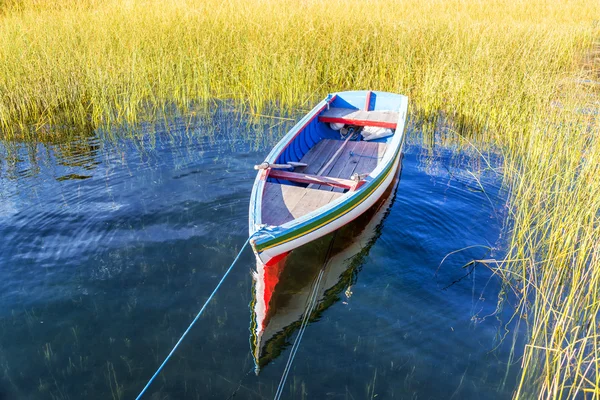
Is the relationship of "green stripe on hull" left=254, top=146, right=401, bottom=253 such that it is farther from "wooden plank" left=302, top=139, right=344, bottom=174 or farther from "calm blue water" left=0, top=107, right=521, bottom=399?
"wooden plank" left=302, top=139, right=344, bottom=174

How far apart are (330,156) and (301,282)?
245cm

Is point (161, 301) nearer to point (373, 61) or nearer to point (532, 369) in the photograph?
point (532, 369)

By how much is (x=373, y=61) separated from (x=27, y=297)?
732 centimetres

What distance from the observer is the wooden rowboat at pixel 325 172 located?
168 inches

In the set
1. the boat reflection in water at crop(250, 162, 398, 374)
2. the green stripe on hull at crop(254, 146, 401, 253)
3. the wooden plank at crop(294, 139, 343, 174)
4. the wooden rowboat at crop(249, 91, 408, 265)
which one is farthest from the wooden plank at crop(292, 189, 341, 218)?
the wooden plank at crop(294, 139, 343, 174)

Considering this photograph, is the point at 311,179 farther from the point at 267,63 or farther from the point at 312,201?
the point at 267,63

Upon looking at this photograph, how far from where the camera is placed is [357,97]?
26.4 ft

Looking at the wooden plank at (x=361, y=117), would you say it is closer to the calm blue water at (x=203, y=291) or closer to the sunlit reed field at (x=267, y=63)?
the calm blue water at (x=203, y=291)

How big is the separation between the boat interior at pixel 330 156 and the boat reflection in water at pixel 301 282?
21.0 inches

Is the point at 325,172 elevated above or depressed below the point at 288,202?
below

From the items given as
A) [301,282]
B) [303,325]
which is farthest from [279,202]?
[303,325]

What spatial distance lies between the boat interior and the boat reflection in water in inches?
21.0

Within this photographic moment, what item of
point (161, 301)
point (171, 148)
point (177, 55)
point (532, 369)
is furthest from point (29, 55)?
point (532, 369)

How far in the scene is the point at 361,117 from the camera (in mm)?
7559
